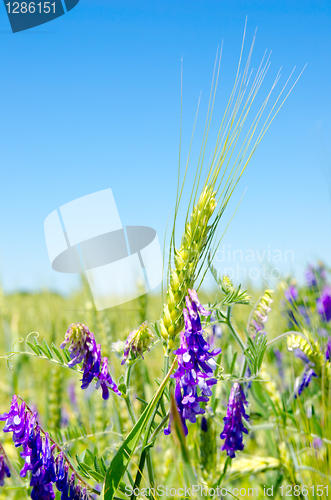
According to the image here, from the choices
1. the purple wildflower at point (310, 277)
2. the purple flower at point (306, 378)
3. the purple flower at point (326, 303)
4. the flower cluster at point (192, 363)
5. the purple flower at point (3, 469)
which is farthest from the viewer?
the purple wildflower at point (310, 277)

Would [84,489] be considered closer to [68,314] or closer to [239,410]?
[239,410]

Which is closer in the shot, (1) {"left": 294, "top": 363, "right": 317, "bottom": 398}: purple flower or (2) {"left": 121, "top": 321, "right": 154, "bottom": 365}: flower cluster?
(2) {"left": 121, "top": 321, "right": 154, "bottom": 365}: flower cluster

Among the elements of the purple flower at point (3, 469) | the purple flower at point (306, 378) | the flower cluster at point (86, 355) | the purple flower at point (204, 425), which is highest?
the flower cluster at point (86, 355)

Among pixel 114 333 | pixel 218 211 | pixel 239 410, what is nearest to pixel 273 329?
pixel 114 333

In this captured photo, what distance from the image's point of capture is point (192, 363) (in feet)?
1.55

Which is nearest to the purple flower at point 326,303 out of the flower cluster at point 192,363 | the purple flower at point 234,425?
the purple flower at point 234,425

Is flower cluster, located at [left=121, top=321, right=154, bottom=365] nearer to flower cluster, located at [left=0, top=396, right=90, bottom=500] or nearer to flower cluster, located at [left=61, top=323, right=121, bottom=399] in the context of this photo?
flower cluster, located at [left=61, top=323, right=121, bottom=399]

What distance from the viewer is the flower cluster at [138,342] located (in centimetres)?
50

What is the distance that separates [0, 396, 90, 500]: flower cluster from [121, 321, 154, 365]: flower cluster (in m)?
0.16

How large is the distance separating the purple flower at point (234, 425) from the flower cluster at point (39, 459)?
A: 0.26m

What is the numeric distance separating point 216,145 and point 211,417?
55 cm

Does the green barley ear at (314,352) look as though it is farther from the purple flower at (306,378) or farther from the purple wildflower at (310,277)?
the purple wildflower at (310,277)

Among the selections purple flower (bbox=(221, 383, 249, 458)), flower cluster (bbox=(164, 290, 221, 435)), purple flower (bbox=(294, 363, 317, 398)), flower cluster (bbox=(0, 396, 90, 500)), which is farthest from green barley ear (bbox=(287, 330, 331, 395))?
flower cluster (bbox=(0, 396, 90, 500))

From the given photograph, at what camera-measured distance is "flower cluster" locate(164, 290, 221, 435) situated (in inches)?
18.1
